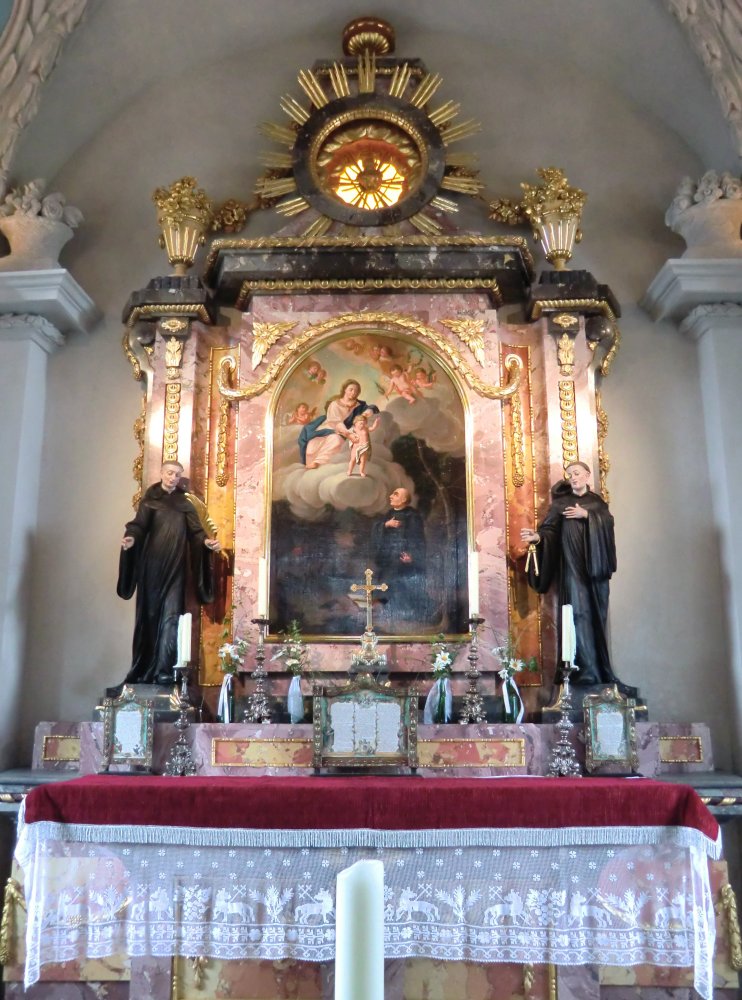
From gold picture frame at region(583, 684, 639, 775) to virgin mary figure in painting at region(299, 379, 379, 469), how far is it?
2.47 metres

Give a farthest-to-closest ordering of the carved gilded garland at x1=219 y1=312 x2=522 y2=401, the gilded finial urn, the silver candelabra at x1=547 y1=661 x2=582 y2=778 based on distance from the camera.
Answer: the gilded finial urn, the carved gilded garland at x1=219 y1=312 x2=522 y2=401, the silver candelabra at x1=547 y1=661 x2=582 y2=778

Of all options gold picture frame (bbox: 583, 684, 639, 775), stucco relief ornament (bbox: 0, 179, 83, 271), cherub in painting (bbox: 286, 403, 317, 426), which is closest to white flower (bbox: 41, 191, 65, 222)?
stucco relief ornament (bbox: 0, 179, 83, 271)

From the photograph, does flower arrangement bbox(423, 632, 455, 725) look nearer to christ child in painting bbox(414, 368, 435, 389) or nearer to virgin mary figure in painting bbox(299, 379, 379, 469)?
virgin mary figure in painting bbox(299, 379, 379, 469)

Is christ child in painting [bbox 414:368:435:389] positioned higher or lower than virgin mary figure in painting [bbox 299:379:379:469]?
higher

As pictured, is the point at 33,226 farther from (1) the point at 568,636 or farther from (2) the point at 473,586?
(1) the point at 568,636

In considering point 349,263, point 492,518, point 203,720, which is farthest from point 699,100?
point 203,720

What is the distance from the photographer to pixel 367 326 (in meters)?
7.12

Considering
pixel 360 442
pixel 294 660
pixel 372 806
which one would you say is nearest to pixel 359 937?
pixel 372 806

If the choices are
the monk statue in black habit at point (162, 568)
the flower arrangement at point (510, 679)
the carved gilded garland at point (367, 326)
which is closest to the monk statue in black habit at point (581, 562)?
the flower arrangement at point (510, 679)

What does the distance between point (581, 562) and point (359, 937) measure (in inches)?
228

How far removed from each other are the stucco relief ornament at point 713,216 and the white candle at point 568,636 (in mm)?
2855

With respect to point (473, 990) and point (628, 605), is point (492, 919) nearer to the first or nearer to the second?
point (473, 990)


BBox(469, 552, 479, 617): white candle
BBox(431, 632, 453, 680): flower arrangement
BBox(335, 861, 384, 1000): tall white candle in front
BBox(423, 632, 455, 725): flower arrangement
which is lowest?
BBox(335, 861, 384, 1000): tall white candle in front

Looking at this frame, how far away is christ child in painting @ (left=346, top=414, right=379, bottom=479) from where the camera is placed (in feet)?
22.6
